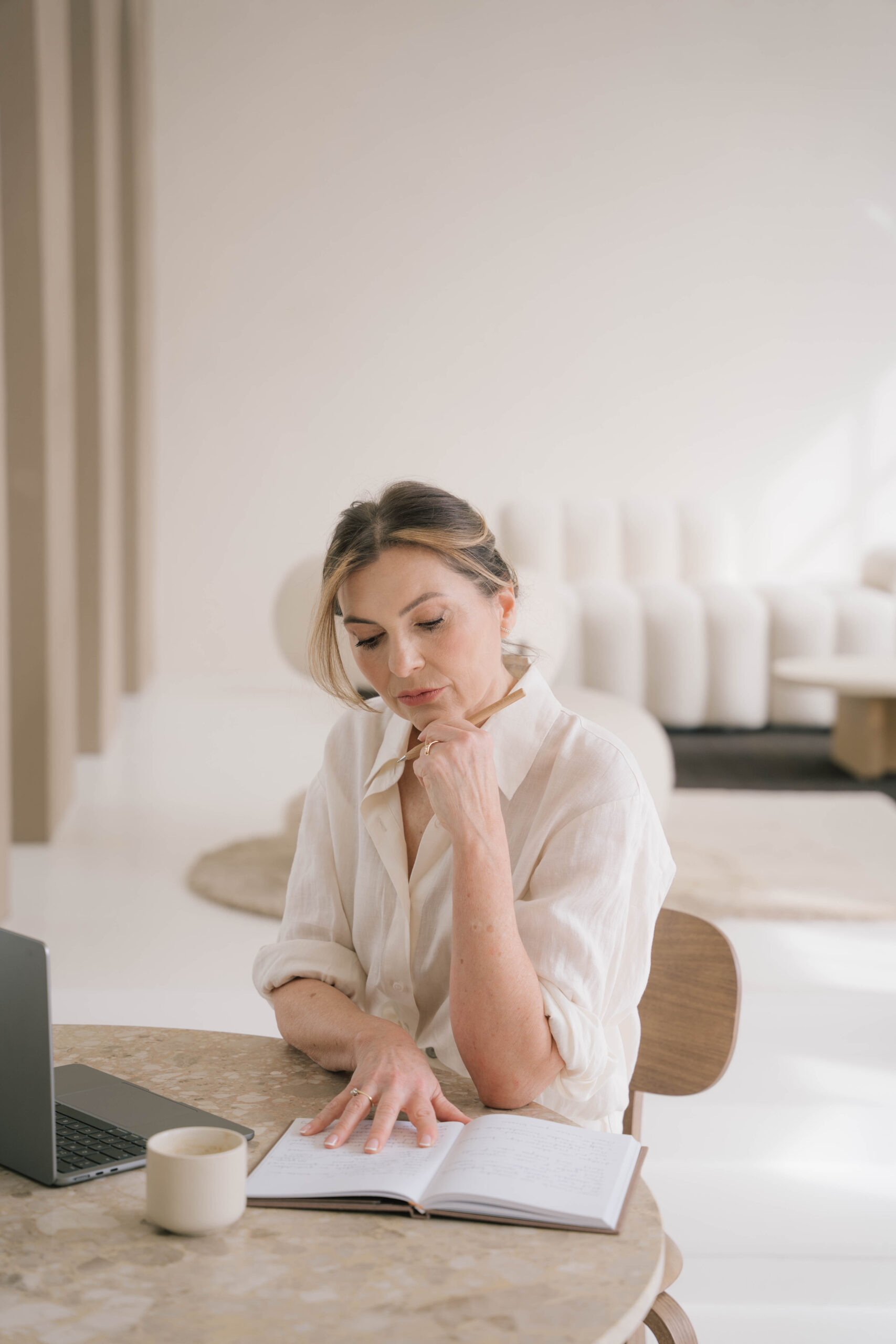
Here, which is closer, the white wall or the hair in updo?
the hair in updo

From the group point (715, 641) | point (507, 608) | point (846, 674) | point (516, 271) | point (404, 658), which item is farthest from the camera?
point (516, 271)

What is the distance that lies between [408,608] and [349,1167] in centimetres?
54

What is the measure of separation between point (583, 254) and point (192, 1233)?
7.55 meters

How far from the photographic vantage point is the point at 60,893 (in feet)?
10.8

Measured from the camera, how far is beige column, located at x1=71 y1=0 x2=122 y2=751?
16.1 feet

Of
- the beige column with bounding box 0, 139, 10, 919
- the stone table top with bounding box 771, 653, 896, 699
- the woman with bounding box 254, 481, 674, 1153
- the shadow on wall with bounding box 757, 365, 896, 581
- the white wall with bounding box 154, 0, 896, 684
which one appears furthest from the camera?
the shadow on wall with bounding box 757, 365, 896, 581

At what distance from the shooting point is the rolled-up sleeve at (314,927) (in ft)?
4.01

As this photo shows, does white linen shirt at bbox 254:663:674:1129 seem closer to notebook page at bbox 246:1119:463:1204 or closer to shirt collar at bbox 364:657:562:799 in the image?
shirt collar at bbox 364:657:562:799

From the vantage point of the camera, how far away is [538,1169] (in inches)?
33.6

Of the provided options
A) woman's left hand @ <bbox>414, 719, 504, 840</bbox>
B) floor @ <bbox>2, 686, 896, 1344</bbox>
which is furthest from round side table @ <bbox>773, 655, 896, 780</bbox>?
woman's left hand @ <bbox>414, 719, 504, 840</bbox>

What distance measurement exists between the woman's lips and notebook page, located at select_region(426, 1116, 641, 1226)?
0.43 meters

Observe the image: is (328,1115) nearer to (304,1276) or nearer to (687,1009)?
(304,1276)

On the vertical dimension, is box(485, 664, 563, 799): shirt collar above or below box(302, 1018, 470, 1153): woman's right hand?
above

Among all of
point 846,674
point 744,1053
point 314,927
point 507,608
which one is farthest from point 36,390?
point 846,674
